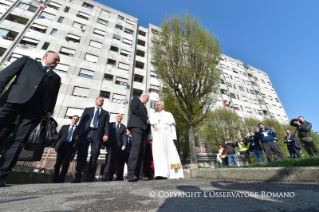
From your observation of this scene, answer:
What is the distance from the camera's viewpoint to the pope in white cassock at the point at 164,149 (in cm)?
373

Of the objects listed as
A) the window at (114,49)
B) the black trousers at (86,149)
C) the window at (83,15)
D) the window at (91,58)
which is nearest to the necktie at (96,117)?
the black trousers at (86,149)

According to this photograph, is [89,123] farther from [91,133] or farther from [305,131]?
[305,131]

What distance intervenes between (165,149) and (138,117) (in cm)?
116

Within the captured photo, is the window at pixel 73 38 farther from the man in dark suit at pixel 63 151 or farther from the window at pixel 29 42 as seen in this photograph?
the man in dark suit at pixel 63 151

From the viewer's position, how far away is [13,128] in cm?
246

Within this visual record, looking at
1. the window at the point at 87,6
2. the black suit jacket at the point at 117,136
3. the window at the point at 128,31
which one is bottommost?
the black suit jacket at the point at 117,136

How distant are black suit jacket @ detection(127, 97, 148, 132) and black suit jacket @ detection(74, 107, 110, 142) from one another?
99 centimetres

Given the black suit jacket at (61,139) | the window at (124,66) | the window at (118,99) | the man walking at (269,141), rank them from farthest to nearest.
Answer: the window at (124,66), the window at (118,99), the man walking at (269,141), the black suit jacket at (61,139)

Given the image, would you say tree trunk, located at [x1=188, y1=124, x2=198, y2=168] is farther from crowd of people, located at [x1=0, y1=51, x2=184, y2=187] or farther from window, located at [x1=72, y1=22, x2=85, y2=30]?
window, located at [x1=72, y1=22, x2=85, y2=30]

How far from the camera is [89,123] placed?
401 cm

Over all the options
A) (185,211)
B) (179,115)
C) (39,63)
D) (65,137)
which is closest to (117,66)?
(179,115)

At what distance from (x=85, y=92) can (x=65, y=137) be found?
46.0ft

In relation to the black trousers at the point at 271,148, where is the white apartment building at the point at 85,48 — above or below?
above

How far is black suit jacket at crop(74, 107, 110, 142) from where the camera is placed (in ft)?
12.9
